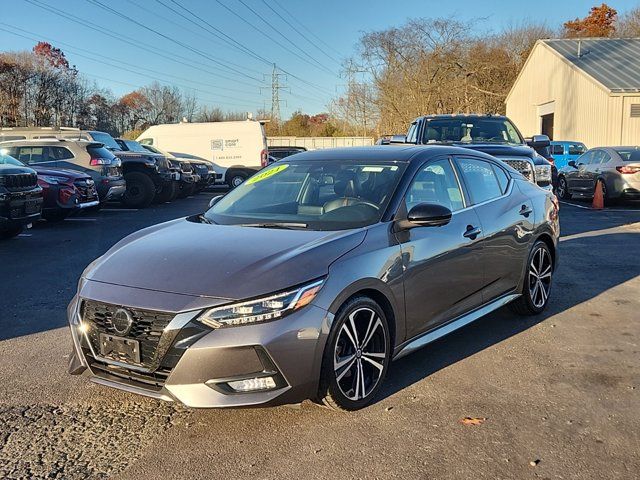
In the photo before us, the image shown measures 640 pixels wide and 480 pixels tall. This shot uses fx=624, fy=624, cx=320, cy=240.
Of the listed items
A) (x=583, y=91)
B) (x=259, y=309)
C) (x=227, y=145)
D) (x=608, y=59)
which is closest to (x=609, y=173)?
(x=227, y=145)

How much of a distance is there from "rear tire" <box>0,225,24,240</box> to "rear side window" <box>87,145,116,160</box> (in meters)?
3.87

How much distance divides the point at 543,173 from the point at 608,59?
84.3 feet

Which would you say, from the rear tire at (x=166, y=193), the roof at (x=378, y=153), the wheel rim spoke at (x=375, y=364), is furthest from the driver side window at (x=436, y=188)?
the rear tire at (x=166, y=193)

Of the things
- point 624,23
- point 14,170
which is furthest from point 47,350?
point 624,23

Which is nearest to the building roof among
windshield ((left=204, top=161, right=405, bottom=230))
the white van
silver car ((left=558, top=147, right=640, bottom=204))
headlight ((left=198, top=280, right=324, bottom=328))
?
silver car ((left=558, top=147, right=640, bottom=204))

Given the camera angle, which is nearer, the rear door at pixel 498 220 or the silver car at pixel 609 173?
the rear door at pixel 498 220

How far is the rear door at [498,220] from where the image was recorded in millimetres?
4992

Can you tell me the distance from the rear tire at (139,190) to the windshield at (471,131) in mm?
8572

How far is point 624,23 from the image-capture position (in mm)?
53500

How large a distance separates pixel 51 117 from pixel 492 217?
151ft

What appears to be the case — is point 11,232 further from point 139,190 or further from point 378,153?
point 378,153

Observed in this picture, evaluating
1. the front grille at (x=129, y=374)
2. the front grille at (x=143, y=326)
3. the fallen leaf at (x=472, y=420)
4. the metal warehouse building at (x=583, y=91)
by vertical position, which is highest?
the metal warehouse building at (x=583, y=91)

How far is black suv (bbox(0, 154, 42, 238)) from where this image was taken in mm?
9312

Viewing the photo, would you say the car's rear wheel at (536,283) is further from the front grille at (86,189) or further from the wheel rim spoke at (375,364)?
the front grille at (86,189)
